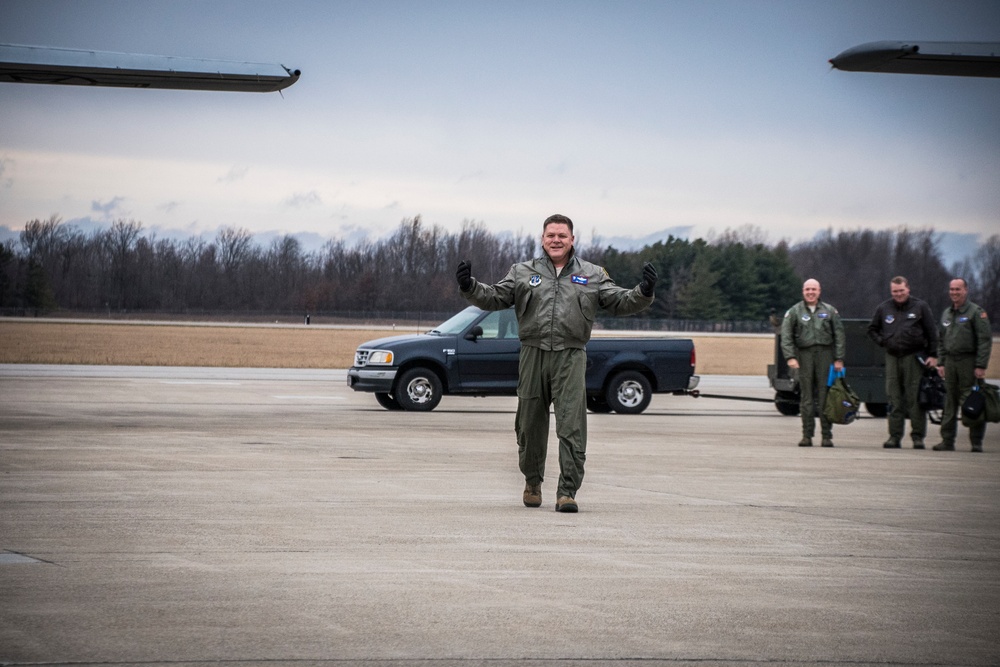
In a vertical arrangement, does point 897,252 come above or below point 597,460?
above

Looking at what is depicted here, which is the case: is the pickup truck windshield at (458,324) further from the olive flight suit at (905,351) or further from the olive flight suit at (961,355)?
the olive flight suit at (961,355)

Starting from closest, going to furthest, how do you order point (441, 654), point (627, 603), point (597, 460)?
point (441, 654) → point (627, 603) → point (597, 460)

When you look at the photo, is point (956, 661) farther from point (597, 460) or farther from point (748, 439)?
point (748, 439)

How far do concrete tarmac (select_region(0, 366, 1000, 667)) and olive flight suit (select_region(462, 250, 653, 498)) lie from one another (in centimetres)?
54

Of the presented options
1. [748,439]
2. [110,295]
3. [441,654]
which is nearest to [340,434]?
[748,439]

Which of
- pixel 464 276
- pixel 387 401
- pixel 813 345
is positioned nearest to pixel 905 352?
pixel 813 345

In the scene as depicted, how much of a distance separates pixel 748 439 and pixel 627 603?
11404 millimetres

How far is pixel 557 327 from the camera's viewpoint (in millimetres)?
9188

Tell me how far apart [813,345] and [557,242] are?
8.04 metres

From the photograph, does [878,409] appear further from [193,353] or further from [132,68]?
[193,353]

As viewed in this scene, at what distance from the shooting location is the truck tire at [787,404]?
2272cm

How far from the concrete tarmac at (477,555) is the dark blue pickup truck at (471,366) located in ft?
19.2

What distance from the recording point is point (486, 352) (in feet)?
69.6

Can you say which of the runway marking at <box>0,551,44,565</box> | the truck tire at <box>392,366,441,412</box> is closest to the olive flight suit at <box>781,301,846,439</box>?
the truck tire at <box>392,366,441,412</box>
